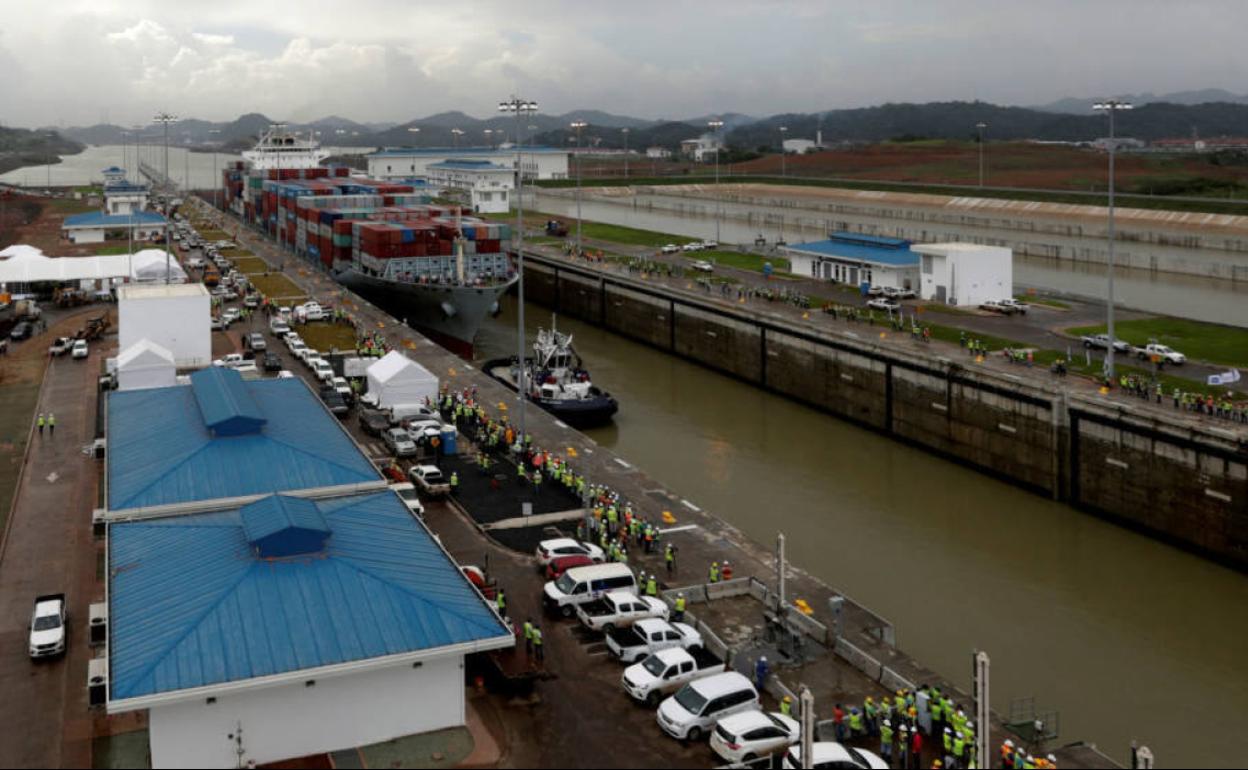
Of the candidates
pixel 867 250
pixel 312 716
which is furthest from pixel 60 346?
pixel 312 716

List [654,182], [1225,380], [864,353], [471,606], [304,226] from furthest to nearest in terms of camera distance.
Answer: [654,182] → [304,226] → [864,353] → [1225,380] → [471,606]

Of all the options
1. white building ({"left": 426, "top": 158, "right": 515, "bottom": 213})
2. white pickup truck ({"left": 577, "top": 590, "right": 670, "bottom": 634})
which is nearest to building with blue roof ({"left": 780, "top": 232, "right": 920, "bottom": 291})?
white pickup truck ({"left": 577, "top": 590, "right": 670, "bottom": 634})

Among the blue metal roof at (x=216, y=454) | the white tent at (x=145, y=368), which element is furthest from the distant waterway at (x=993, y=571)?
the white tent at (x=145, y=368)

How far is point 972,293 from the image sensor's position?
167 ft

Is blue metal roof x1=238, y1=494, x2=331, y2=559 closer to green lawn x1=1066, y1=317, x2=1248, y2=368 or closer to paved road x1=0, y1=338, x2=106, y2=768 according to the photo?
paved road x1=0, y1=338, x2=106, y2=768

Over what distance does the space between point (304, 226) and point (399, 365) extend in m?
44.3

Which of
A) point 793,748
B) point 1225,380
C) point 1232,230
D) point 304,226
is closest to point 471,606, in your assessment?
point 793,748

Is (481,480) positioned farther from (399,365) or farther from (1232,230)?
(1232,230)

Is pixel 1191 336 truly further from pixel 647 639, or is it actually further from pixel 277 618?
pixel 277 618

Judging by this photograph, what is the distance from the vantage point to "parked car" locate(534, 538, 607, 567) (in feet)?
78.0

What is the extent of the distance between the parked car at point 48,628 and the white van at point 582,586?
8436mm

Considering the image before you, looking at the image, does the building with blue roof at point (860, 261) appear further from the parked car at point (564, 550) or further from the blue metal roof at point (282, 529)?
the blue metal roof at point (282, 529)

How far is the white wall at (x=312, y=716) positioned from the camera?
15688 mm

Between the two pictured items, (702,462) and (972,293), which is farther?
(972,293)
